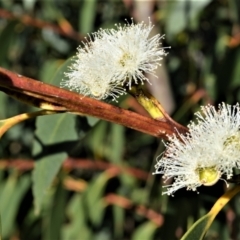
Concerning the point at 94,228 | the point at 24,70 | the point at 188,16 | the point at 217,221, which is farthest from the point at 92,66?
the point at 24,70

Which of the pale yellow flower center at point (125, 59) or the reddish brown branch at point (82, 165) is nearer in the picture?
the pale yellow flower center at point (125, 59)

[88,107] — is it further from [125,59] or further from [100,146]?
[100,146]

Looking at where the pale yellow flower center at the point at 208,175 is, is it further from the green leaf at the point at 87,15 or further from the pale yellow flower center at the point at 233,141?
the green leaf at the point at 87,15

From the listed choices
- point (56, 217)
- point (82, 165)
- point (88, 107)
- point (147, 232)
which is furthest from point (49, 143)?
point (82, 165)

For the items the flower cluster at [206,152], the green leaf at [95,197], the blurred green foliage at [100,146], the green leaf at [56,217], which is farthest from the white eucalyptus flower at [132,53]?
the green leaf at [95,197]

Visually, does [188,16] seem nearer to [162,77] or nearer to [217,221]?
[162,77]
